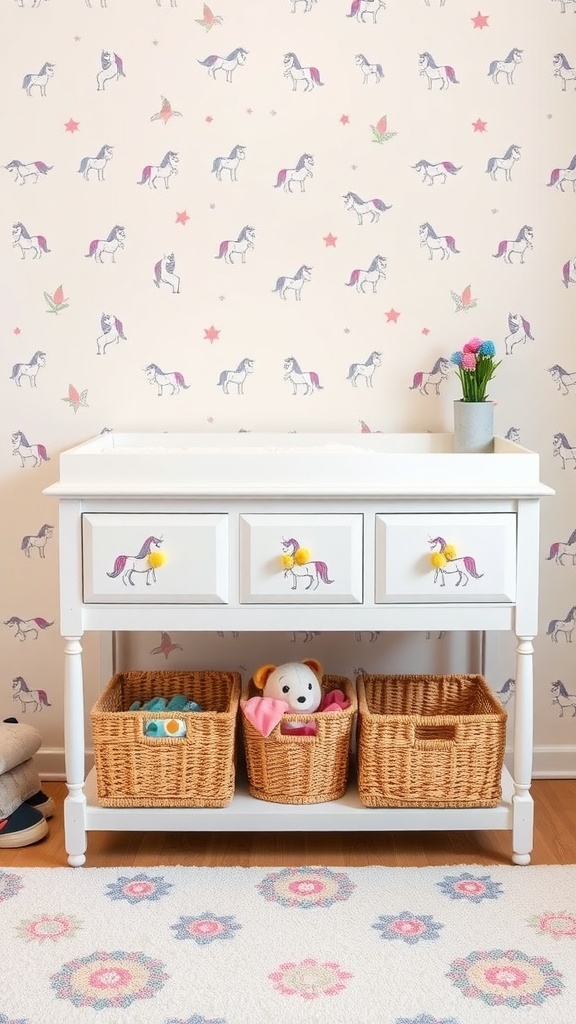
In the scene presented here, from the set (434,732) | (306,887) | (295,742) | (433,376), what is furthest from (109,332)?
(306,887)

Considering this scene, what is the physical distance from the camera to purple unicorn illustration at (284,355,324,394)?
277cm

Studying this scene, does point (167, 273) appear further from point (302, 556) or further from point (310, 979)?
point (310, 979)

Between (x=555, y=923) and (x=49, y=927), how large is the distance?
0.95m

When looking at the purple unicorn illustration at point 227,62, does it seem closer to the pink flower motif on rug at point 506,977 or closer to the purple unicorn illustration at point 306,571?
the purple unicorn illustration at point 306,571

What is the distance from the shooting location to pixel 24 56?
8.82 ft

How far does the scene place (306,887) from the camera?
7.51 feet

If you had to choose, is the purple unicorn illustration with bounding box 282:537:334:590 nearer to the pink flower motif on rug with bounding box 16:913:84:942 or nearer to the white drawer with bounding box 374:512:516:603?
the white drawer with bounding box 374:512:516:603

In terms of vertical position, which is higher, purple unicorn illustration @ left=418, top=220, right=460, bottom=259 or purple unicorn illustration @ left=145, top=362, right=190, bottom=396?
purple unicorn illustration @ left=418, top=220, right=460, bottom=259

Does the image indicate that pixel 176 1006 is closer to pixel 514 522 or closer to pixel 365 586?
pixel 365 586

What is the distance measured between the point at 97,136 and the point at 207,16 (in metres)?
0.38

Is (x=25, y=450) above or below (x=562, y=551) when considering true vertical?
above

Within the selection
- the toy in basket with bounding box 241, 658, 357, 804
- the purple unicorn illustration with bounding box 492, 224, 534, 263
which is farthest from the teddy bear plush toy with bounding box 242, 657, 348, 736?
the purple unicorn illustration with bounding box 492, 224, 534, 263

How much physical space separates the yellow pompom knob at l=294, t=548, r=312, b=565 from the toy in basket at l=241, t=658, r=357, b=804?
1.03 ft

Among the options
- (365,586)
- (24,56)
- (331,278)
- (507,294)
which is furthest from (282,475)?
(24,56)
